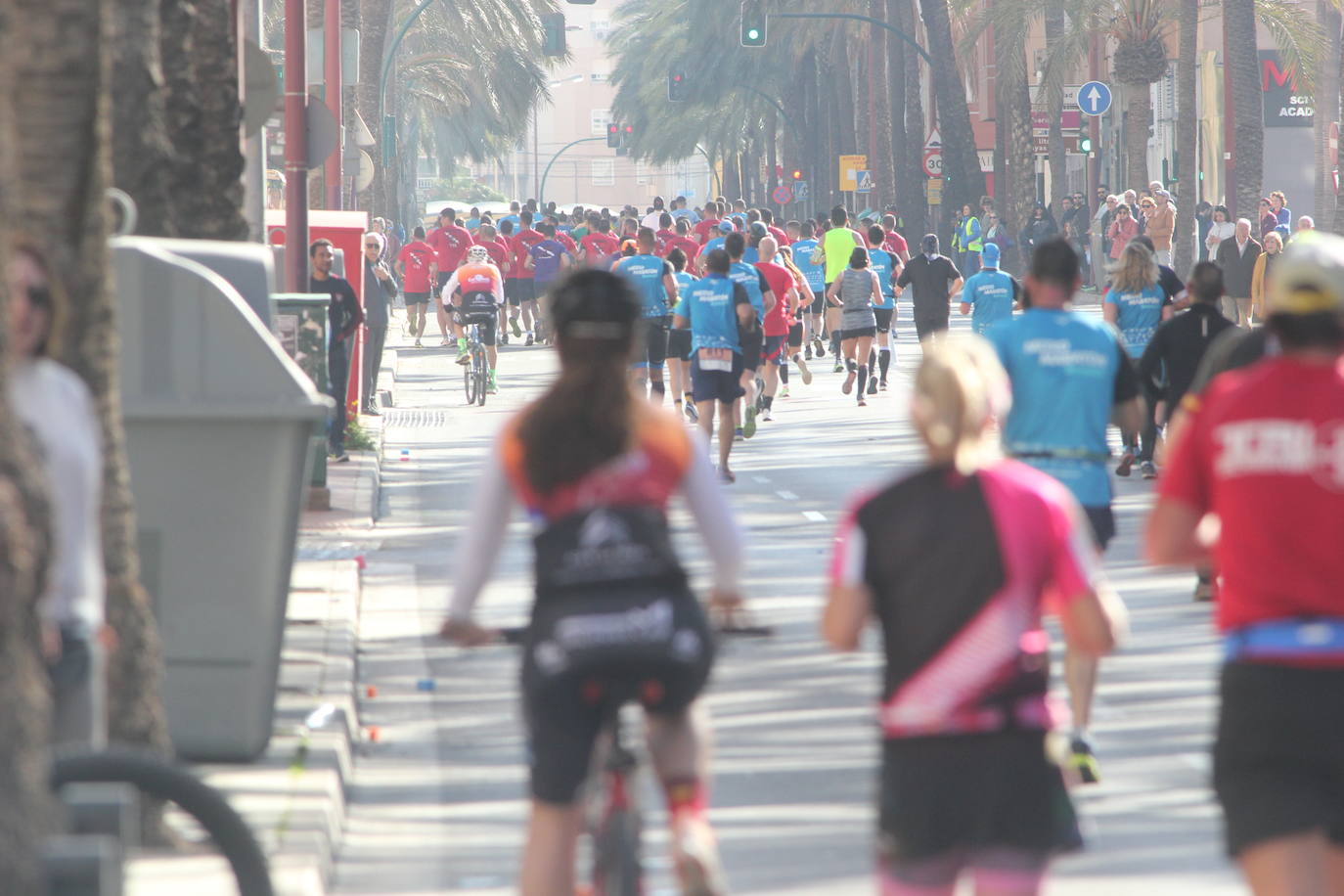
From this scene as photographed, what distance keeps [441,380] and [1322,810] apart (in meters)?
28.3

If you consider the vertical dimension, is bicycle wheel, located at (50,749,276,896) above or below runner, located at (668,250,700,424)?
below

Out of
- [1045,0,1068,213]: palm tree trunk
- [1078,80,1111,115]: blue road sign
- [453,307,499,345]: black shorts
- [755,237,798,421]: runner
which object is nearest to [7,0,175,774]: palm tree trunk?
[755,237,798,421]: runner

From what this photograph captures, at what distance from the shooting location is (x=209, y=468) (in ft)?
26.5

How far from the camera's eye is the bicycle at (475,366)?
26812 mm

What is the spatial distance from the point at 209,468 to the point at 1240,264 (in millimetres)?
22065

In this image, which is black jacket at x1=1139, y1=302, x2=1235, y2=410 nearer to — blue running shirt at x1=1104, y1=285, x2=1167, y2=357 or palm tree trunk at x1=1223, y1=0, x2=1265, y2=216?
blue running shirt at x1=1104, y1=285, x2=1167, y2=357

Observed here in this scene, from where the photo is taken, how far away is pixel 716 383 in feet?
61.4

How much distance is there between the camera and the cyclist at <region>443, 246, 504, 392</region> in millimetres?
27172

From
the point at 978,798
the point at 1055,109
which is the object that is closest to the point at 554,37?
the point at 1055,109

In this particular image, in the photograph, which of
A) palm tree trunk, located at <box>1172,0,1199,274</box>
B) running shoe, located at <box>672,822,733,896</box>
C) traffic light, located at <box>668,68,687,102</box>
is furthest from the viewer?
traffic light, located at <box>668,68,687,102</box>

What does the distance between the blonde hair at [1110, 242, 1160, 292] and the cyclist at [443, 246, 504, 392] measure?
1108 cm

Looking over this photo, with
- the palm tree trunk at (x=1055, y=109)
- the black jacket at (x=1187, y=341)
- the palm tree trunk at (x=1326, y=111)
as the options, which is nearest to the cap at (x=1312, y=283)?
the black jacket at (x=1187, y=341)

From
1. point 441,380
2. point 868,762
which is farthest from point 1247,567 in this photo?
point 441,380

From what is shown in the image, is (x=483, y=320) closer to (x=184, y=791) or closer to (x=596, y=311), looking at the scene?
(x=184, y=791)
